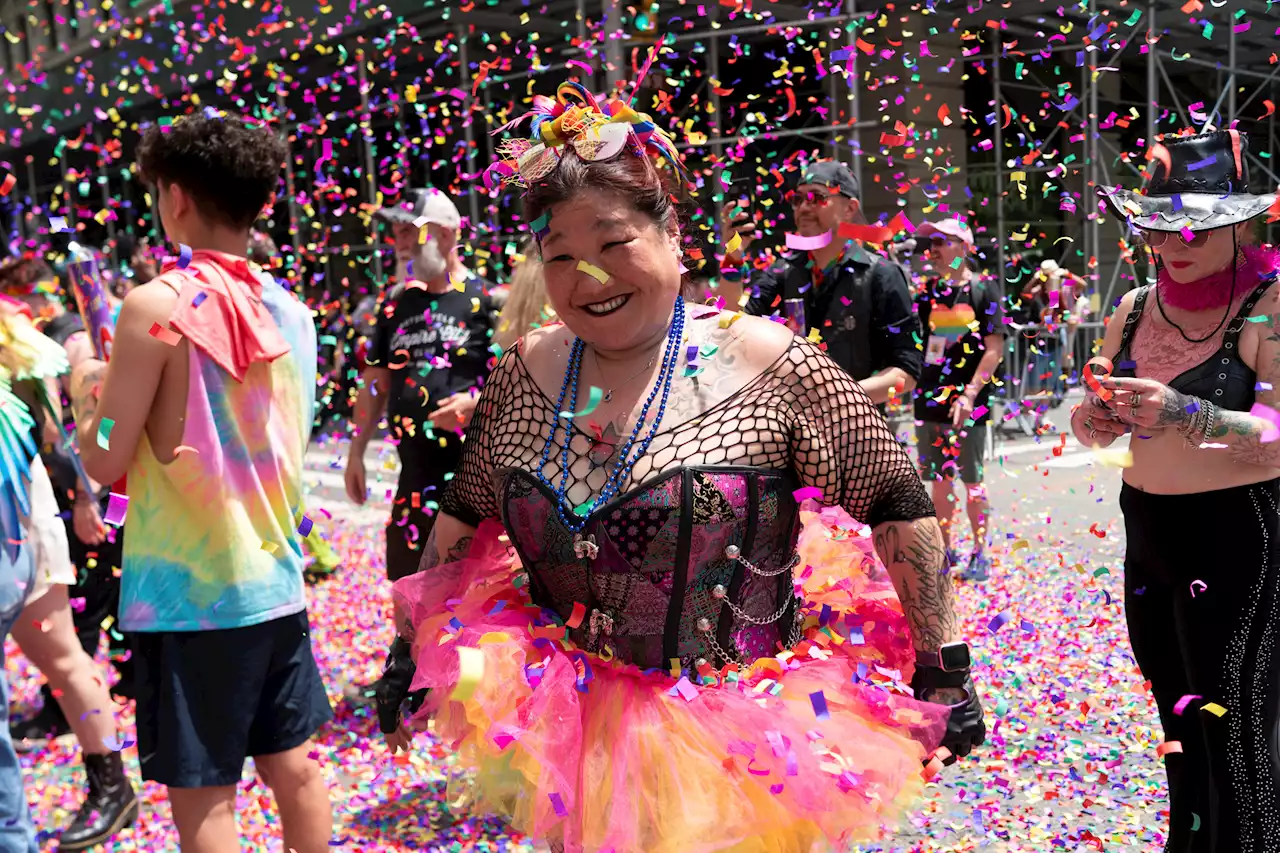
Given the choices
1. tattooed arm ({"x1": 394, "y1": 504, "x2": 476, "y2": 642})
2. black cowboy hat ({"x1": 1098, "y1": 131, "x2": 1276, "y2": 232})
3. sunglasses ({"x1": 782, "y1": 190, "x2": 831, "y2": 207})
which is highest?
black cowboy hat ({"x1": 1098, "y1": 131, "x2": 1276, "y2": 232})

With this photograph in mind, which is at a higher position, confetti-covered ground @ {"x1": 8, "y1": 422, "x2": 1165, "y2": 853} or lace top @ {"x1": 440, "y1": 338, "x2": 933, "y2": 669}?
lace top @ {"x1": 440, "y1": 338, "x2": 933, "y2": 669}

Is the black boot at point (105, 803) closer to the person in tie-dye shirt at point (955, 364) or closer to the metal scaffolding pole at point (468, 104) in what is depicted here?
the person in tie-dye shirt at point (955, 364)

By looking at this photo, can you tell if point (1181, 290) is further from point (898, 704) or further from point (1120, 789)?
point (1120, 789)

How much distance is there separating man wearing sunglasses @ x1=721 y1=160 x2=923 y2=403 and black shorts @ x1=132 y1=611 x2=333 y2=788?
8.18ft

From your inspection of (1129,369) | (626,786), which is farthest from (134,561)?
(1129,369)

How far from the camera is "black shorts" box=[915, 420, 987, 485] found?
6293 millimetres

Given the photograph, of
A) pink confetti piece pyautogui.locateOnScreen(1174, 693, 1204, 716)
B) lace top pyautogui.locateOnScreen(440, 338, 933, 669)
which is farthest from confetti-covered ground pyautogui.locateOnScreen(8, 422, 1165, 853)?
lace top pyautogui.locateOnScreen(440, 338, 933, 669)

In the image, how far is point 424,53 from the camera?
14.7 m

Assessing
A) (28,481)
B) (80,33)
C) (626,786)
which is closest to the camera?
(626,786)

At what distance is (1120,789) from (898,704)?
204 cm

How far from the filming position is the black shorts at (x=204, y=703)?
2.58 meters

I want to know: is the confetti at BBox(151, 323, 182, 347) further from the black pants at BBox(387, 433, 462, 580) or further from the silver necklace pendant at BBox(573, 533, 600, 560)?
the black pants at BBox(387, 433, 462, 580)

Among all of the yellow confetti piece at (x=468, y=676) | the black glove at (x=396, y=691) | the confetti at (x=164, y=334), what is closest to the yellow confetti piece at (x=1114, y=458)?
the yellow confetti piece at (x=468, y=676)

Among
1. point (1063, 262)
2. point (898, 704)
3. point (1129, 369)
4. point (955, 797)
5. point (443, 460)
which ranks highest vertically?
point (1129, 369)
